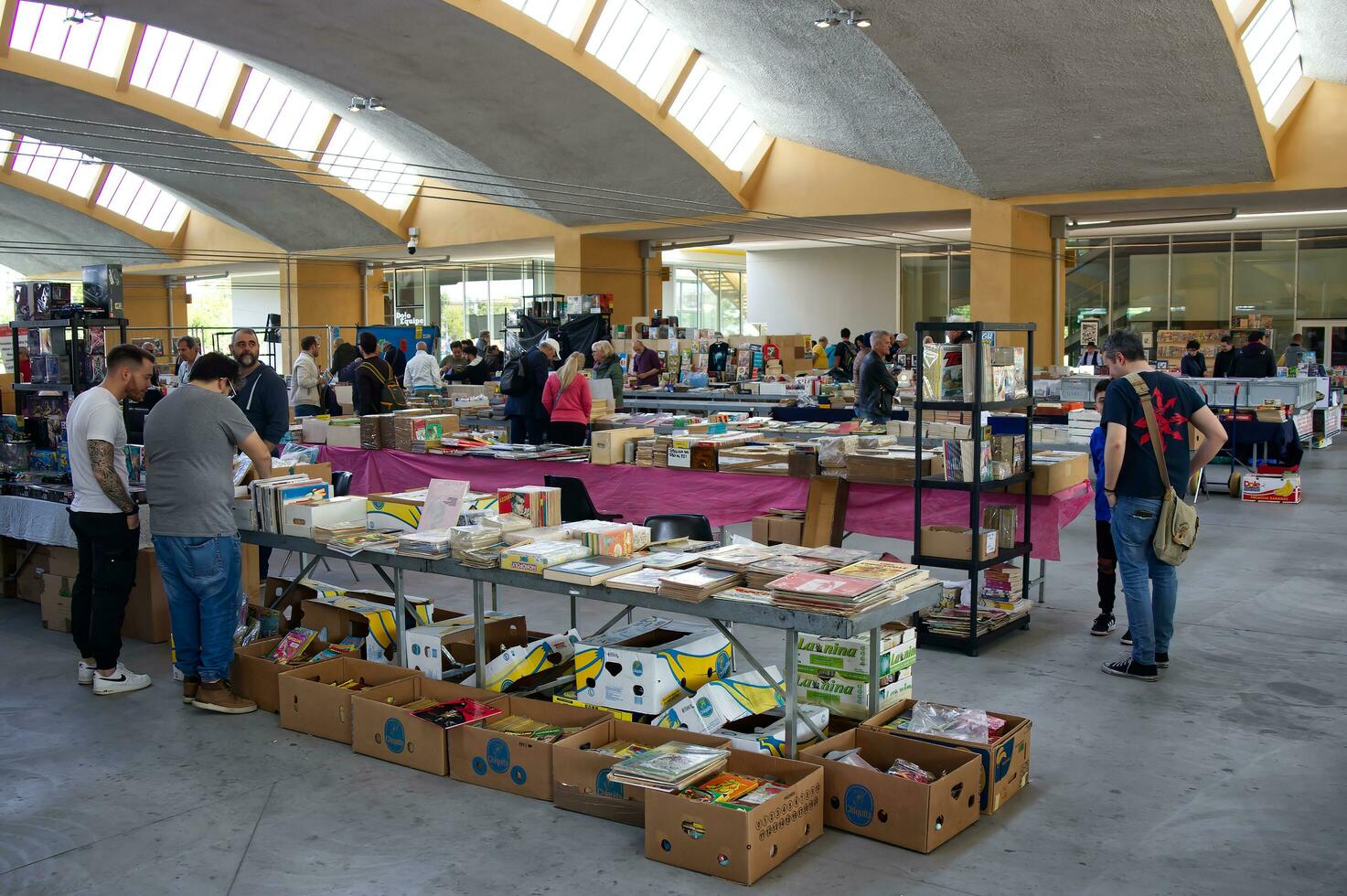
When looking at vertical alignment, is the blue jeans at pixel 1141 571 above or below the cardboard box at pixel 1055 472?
below

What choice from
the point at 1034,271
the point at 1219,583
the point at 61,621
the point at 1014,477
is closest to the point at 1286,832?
the point at 1014,477

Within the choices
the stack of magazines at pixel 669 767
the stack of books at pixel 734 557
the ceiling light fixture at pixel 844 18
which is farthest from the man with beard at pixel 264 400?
the ceiling light fixture at pixel 844 18

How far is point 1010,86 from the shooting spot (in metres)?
13.1

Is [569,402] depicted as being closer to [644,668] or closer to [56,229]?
[644,668]

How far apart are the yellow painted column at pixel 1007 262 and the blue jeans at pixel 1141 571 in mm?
11648

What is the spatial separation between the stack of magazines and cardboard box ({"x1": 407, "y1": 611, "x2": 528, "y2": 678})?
4.43 feet

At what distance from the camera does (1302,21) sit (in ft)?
45.0

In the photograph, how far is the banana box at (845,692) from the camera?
4.30 meters

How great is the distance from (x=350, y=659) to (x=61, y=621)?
2.65 metres

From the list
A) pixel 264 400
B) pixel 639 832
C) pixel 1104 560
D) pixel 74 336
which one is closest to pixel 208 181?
pixel 264 400

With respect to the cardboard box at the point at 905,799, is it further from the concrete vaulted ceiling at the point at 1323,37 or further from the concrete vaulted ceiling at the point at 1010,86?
the concrete vaulted ceiling at the point at 1323,37

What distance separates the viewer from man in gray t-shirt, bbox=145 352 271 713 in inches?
189

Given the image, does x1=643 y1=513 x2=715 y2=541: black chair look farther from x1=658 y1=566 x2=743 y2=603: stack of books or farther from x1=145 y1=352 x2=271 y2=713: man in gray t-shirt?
x1=145 y1=352 x2=271 y2=713: man in gray t-shirt

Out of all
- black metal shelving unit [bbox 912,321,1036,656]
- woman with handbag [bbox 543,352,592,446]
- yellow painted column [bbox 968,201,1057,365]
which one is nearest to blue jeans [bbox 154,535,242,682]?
black metal shelving unit [bbox 912,321,1036,656]
